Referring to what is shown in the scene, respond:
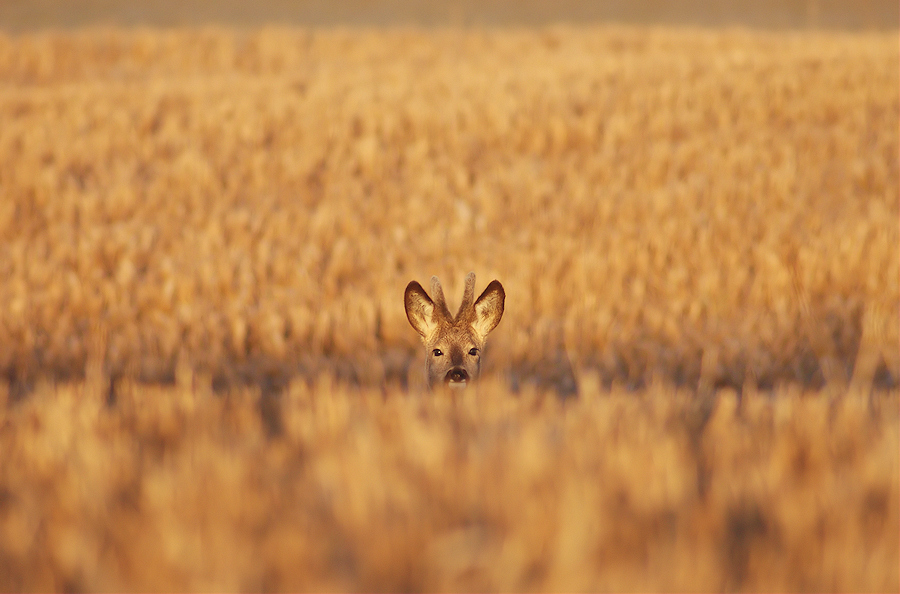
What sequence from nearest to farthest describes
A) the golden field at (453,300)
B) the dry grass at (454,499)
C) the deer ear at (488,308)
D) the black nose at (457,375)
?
the dry grass at (454,499), the golden field at (453,300), the black nose at (457,375), the deer ear at (488,308)

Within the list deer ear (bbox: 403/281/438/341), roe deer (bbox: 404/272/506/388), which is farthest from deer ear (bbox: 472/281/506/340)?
deer ear (bbox: 403/281/438/341)

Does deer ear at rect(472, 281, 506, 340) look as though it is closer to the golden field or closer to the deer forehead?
the deer forehead

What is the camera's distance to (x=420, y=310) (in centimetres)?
348

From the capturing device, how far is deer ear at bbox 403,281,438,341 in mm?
3389

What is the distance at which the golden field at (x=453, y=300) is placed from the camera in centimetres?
182

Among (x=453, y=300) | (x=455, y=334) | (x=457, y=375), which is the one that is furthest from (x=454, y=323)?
(x=453, y=300)

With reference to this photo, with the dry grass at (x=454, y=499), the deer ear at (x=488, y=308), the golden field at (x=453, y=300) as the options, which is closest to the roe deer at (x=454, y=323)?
the deer ear at (x=488, y=308)

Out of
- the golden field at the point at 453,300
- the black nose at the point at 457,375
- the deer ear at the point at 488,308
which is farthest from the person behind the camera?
the deer ear at the point at 488,308

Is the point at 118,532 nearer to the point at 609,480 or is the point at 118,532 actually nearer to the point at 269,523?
the point at 269,523

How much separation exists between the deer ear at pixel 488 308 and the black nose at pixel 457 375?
0.93 feet

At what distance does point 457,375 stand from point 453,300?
8.73 ft

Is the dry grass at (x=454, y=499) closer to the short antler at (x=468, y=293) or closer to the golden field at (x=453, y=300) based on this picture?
the golden field at (x=453, y=300)

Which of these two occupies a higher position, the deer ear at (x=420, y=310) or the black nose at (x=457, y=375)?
the deer ear at (x=420, y=310)

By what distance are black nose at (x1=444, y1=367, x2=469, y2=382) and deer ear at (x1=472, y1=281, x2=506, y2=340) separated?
0.28 m
